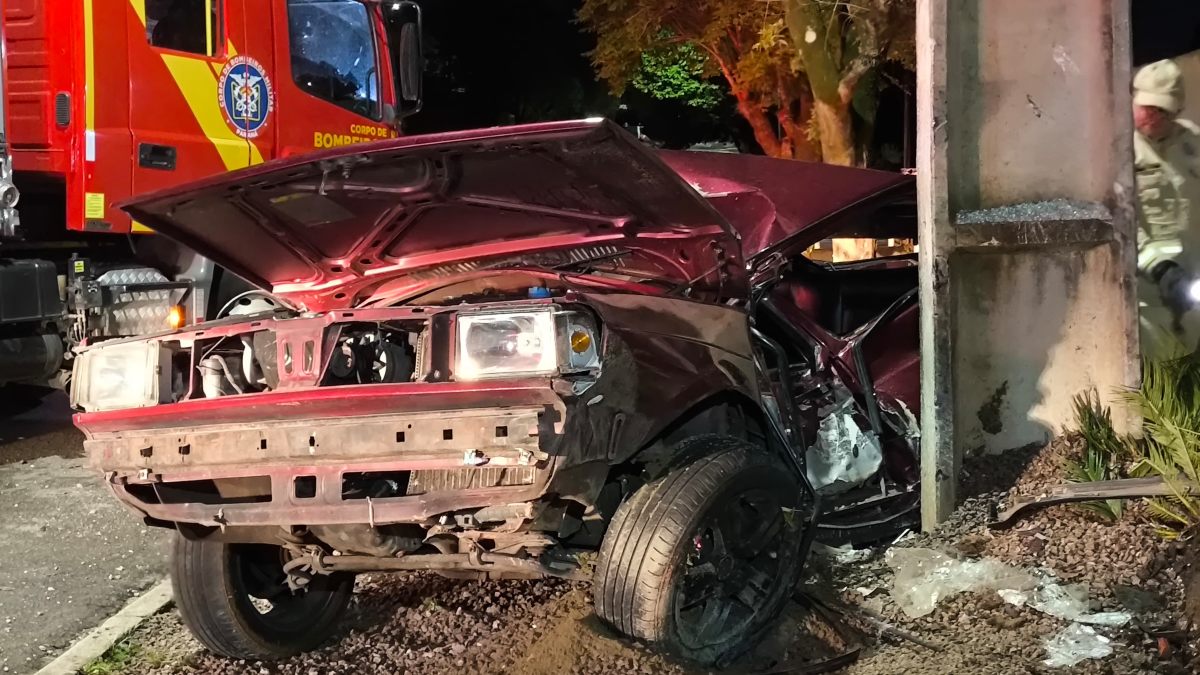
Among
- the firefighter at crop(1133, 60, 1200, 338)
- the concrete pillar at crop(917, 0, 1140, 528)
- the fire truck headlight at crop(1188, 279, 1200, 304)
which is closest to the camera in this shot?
the concrete pillar at crop(917, 0, 1140, 528)

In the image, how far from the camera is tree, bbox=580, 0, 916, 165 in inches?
476

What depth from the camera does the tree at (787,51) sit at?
476 inches

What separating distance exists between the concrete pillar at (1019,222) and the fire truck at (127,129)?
4.32 meters

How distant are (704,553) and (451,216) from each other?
4.22ft

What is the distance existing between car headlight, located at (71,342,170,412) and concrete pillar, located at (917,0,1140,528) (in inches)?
108

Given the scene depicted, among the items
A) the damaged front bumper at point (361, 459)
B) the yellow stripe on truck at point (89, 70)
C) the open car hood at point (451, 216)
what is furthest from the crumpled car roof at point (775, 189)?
the yellow stripe on truck at point (89, 70)

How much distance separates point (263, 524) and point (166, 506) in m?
0.38

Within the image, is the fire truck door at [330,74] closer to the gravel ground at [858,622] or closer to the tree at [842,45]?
the gravel ground at [858,622]

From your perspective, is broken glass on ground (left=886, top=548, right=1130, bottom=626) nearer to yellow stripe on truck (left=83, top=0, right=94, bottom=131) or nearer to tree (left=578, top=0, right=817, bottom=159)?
yellow stripe on truck (left=83, top=0, right=94, bottom=131)

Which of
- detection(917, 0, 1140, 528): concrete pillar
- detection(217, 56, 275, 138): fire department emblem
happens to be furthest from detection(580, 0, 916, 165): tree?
detection(917, 0, 1140, 528): concrete pillar

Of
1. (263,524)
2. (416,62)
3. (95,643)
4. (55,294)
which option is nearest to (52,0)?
(55,294)

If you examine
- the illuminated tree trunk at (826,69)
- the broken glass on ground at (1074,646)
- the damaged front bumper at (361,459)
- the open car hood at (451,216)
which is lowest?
the broken glass on ground at (1074,646)

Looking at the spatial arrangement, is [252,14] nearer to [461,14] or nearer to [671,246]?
[671,246]

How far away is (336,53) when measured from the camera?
6.89 metres
